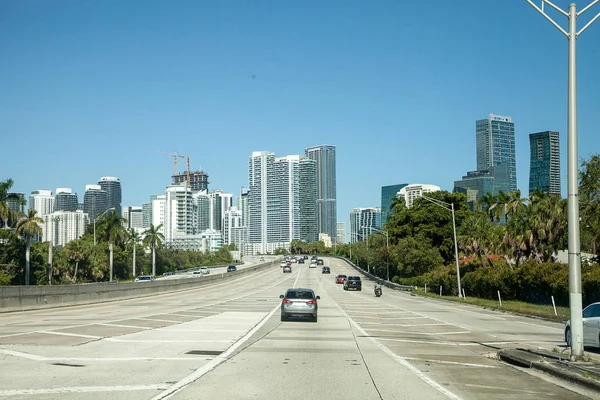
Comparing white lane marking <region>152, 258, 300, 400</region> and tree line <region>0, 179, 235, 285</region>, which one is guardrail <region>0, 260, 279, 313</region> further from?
white lane marking <region>152, 258, 300, 400</region>

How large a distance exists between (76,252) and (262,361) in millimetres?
88989

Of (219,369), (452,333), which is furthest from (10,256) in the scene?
(219,369)

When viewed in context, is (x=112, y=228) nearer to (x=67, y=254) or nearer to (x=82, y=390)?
(x=67, y=254)

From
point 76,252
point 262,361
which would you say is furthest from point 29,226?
point 262,361

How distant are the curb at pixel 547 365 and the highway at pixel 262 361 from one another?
305 mm

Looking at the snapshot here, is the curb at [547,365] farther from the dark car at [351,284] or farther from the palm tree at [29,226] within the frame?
the palm tree at [29,226]

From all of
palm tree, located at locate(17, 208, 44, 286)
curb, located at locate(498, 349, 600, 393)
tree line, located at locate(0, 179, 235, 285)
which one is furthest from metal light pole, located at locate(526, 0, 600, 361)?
palm tree, located at locate(17, 208, 44, 286)

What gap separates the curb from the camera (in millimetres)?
11850

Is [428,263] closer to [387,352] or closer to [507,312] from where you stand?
[507,312]

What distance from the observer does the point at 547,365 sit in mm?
13906

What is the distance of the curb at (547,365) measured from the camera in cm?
1185

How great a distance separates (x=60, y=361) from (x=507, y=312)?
30.7 m

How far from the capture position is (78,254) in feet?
320

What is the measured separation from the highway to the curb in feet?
1.00
